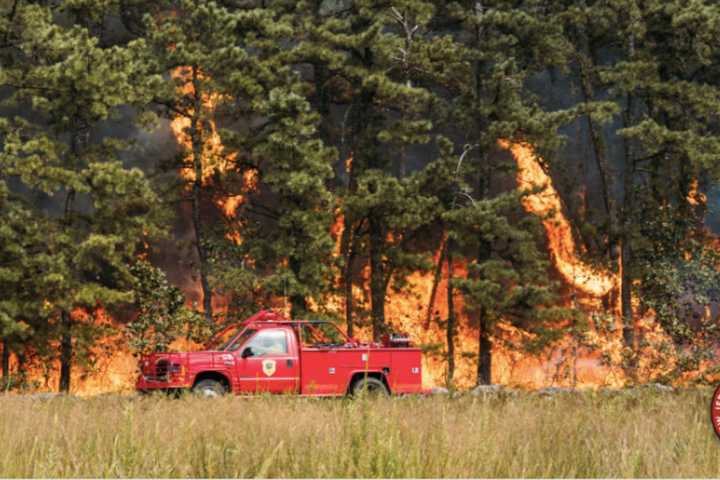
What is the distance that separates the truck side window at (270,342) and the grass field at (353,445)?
849 cm

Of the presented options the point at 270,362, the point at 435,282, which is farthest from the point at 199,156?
the point at 270,362

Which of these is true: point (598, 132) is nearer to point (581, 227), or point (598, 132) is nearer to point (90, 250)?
point (581, 227)

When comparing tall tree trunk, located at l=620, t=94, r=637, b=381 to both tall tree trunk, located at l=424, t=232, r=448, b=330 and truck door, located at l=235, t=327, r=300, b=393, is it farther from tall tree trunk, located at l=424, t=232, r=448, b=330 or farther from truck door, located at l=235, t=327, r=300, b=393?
truck door, located at l=235, t=327, r=300, b=393

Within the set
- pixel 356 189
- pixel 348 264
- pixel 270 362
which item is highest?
pixel 356 189

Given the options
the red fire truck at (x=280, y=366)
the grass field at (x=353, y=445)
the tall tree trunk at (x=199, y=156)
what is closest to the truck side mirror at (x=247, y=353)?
the red fire truck at (x=280, y=366)

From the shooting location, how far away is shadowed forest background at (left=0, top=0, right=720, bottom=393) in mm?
23109

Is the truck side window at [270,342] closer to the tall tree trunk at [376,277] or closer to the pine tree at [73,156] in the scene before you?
the pine tree at [73,156]

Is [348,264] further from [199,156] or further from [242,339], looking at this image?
[242,339]

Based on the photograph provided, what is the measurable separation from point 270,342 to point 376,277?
892 cm

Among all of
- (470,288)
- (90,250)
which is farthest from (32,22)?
(470,288)

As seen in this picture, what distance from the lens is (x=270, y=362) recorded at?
60.0ft

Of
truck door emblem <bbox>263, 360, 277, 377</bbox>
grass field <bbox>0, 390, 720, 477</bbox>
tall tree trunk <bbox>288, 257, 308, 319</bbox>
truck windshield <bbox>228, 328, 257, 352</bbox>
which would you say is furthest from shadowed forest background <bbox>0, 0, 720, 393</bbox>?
A: grass field <bbox>0, 390, 720, 477</bbox>

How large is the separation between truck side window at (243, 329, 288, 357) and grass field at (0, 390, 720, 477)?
849cm

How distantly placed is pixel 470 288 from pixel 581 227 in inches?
297
